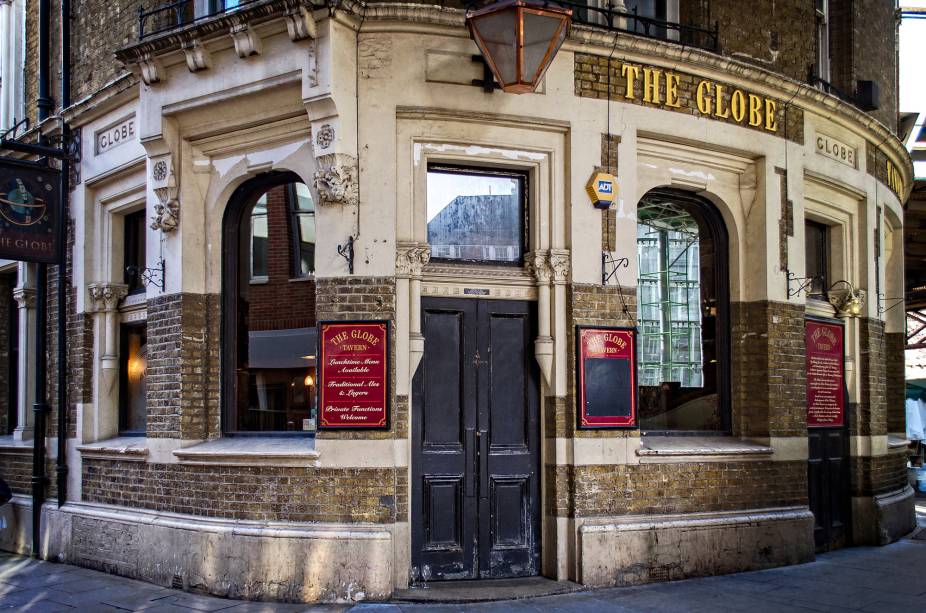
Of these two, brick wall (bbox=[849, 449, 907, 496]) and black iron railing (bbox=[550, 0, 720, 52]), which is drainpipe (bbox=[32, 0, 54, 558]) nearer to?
black iron railing (bbox=[550, 0, 720, 52])

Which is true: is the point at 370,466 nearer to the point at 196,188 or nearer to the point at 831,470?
the point at 196,188

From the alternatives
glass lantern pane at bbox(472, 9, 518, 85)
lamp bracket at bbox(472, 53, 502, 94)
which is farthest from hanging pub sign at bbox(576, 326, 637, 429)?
glass lantern pane at bbox(472, 9, 518, 85)

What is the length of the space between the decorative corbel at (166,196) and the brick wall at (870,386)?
897 centimetres

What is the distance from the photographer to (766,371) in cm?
1040

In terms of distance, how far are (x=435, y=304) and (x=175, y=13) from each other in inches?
180

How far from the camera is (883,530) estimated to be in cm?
1189

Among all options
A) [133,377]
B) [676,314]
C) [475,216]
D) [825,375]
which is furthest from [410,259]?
[825,375]

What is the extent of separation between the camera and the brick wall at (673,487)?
9.04 m

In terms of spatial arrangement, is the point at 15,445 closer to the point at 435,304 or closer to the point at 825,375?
the point at 435,304

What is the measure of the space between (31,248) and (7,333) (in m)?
4.21

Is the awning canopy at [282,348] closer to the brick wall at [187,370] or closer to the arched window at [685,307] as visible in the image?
the brick wall at [187,370]

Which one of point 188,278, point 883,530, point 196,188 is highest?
point 196,188

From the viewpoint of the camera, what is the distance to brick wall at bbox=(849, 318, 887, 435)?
12.2 meters

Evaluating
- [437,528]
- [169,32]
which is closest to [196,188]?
[169,32]
